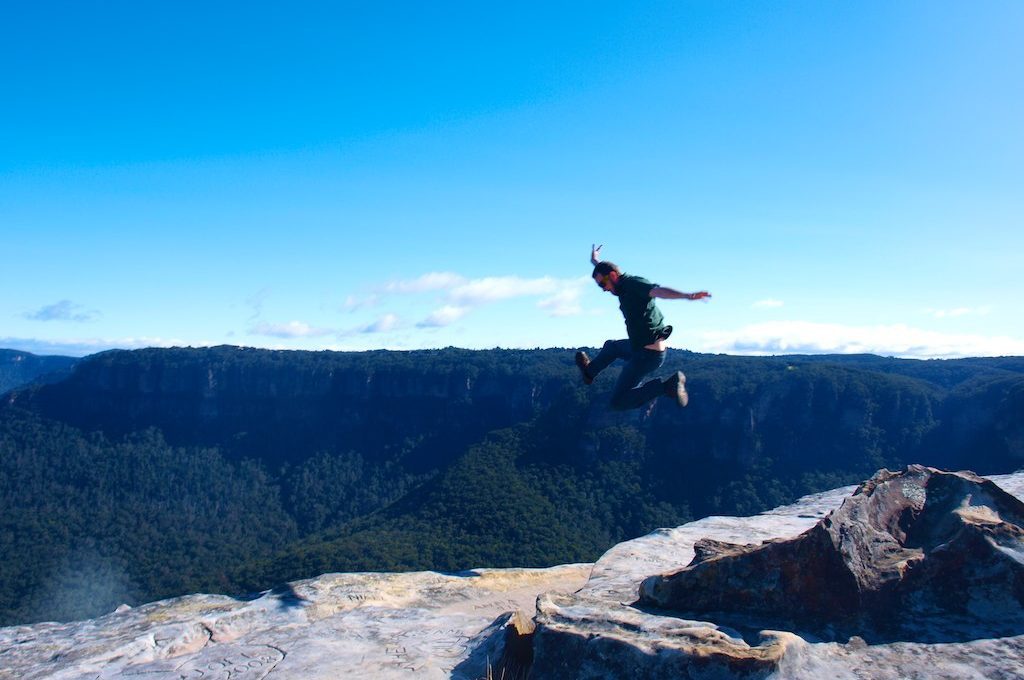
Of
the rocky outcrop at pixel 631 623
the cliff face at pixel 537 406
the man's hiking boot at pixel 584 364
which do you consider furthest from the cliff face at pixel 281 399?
the man's hiking boot at pixel 584 364

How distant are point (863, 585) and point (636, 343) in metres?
4.26

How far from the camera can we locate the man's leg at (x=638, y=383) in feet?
32.9

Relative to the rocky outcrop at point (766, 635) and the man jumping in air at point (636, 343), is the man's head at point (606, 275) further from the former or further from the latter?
the rocky outcrop at point (766, 635)

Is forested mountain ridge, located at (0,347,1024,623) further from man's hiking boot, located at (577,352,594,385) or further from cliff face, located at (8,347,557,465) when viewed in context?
man's hiking boot, located at (577,352,594,385)

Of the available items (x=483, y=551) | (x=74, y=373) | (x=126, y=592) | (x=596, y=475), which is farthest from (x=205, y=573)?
(x=74, y=373)

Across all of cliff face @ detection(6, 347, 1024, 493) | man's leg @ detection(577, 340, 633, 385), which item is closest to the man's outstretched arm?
man's leg @ detection(577, 340, 633, 385)

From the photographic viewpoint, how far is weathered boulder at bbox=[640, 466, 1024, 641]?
7836mm

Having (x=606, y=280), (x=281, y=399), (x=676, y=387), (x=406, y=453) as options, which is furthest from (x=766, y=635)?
(x=281, y=399)

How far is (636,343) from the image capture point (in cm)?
1002

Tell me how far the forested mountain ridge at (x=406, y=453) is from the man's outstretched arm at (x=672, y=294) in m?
58.9

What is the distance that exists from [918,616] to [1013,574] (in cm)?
125

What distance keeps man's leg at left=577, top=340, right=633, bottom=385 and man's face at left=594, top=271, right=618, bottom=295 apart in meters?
1.05

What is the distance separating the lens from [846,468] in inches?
3282

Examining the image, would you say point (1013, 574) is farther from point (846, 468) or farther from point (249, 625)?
point (846, 468)
